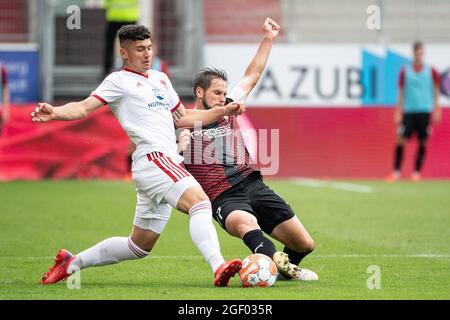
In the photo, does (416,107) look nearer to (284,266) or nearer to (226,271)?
(284,266)

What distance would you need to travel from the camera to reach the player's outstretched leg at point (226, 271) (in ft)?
23.8

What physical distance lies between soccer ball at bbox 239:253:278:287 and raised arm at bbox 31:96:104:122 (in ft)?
4.98

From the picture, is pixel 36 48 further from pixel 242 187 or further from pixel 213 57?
pixel 242 187

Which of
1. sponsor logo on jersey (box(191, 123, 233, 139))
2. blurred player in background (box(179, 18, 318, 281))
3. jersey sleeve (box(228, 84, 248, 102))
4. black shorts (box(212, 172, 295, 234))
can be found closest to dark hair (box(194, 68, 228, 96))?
blurred player in background (box(179, 18, 318, 281))

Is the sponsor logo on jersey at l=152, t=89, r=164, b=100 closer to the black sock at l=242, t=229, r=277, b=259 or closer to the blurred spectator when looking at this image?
the black sock at l=242, t=229, r=277, b=259

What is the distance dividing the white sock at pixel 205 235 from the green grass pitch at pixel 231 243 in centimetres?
23

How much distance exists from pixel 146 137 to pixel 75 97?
1281 cm

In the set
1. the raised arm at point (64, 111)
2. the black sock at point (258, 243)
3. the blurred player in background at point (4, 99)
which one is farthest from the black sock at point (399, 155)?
the raised arm at point (64, 111)

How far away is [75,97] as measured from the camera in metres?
20.3

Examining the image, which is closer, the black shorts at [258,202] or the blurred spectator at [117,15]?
the black shorts at [258,202]

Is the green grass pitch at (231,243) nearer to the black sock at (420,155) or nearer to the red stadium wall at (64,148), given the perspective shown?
the red stadium wall at (64,148)

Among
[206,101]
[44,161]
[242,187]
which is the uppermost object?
[206,101]

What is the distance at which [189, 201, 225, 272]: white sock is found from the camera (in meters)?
7.45
